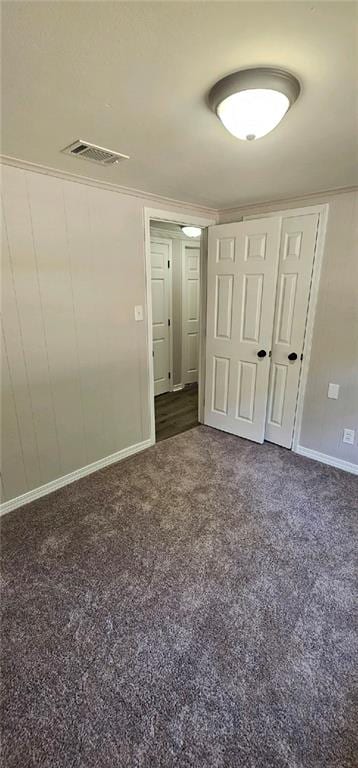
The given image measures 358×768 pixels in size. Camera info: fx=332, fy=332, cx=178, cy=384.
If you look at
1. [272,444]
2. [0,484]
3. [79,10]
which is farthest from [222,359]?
[79,10]

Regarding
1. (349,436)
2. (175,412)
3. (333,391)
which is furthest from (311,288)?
(175,412)

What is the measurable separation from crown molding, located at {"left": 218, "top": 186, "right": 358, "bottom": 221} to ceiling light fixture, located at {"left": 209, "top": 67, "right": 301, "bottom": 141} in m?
1.41

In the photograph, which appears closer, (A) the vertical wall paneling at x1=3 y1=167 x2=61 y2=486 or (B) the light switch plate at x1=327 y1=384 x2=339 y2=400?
(A) the vertical wall paneling at x1=3 y1=167 x2=61 y2=486

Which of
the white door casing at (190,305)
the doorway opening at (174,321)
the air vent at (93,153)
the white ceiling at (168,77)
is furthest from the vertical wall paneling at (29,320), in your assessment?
the white door casing at (190,305)

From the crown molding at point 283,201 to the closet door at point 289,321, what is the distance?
0.45 feet

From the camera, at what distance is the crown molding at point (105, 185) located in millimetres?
1870

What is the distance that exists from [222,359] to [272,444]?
37.6 inches

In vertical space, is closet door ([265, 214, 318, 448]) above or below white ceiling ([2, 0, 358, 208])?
below

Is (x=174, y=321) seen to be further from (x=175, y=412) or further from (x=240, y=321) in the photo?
(x=240, y=321)

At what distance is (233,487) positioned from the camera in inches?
99.1

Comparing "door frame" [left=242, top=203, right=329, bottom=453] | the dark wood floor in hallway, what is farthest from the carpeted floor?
the dark wood floor in hallway

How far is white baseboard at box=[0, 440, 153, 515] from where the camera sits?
228 centimetres

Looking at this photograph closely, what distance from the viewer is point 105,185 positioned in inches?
91.0

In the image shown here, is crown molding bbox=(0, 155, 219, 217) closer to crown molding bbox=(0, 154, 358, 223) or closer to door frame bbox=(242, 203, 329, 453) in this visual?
crown molding bbox=(0, 154, 358, 223)
